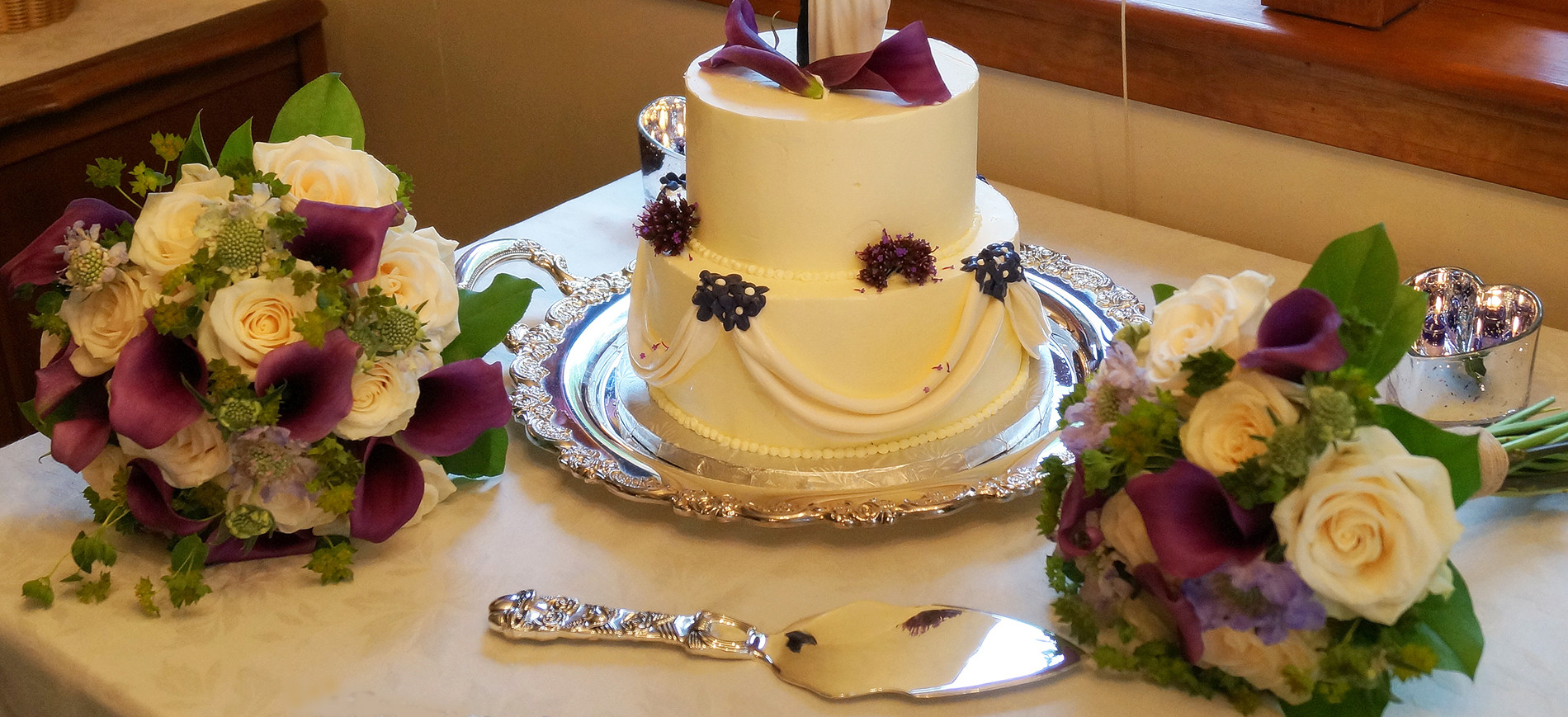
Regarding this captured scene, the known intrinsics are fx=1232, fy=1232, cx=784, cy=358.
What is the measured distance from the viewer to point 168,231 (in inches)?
32.2

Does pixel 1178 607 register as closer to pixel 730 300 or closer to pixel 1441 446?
pixel 1441 446

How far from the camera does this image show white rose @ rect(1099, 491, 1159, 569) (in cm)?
72

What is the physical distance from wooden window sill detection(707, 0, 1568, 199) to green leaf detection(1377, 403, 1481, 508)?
0.64 metres

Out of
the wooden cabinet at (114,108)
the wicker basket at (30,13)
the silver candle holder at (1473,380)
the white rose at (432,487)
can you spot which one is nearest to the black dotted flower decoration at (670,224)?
the white rose at (432,487)

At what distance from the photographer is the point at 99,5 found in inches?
80.3

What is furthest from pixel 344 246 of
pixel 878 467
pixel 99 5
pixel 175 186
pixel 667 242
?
pixel 99 5

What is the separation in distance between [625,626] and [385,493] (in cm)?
21

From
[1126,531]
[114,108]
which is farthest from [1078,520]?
[114,108]

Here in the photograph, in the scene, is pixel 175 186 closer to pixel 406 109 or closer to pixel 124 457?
pixel 124 457

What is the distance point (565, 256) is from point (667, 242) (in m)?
0.36

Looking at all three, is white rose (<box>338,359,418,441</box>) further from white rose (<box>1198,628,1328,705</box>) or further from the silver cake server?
white rose (<box>1198,628,1328,705</box>)

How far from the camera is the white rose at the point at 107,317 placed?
823 millimetres

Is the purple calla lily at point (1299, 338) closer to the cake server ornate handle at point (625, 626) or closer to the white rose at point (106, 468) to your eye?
the cake server ornate handle at point (625, 626)

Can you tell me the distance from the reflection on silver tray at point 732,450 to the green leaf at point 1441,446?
0.96ft
